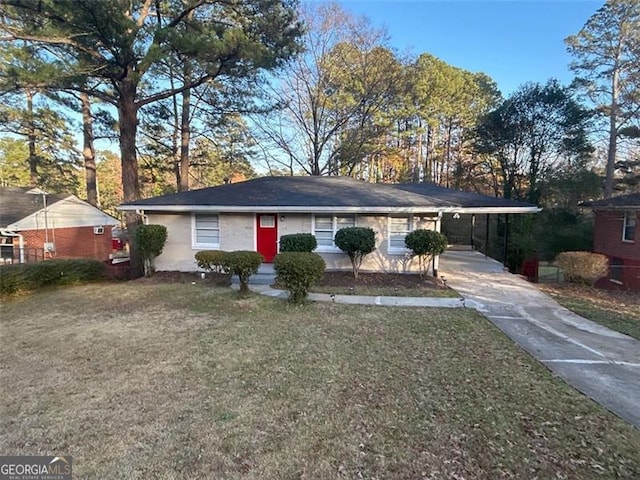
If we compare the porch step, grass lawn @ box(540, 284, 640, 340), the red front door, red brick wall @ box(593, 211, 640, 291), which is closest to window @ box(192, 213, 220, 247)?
the red front door

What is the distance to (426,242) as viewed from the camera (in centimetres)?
998

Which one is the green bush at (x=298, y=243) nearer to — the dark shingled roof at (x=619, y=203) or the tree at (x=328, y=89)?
the tree at (x=328, y=89)

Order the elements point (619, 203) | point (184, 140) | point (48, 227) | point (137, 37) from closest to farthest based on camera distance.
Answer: point (137, 37), point (619, 203), point (48, 227), point (184, 140)

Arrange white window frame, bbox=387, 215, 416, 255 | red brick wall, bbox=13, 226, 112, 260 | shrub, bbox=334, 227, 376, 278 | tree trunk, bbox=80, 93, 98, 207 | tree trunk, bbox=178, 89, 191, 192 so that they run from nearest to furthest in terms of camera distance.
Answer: shrub, bbox=334, 227, 376, 278 → white window frame, bbox=387, 215, 416, 255 → tree trunk, bbox=80, 93, 98, 207 → red brick wall, bbox=13, 226, 112, 260 → tree trunk, bbox=178, 89, 191, 192

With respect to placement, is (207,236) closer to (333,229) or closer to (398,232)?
(333,229)

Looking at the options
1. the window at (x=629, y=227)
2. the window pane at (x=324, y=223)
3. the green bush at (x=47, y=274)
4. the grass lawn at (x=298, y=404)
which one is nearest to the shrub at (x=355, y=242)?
the window pane at (x=324, y=223)

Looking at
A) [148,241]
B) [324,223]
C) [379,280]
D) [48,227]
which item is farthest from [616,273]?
[48,227]

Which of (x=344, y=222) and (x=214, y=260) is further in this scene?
(x=344, y=222)

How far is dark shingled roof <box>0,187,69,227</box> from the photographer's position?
16.9 metres

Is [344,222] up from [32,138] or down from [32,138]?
down

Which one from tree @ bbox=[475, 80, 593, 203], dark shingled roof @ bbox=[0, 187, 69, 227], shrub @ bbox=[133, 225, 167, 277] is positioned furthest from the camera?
tree @ bbox=[475, 80, 593, 203]

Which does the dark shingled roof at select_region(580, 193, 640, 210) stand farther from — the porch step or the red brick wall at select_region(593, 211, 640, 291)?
the porch step

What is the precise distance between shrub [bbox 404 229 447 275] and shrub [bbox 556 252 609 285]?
3664mm

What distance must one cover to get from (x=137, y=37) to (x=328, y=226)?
305 inches
